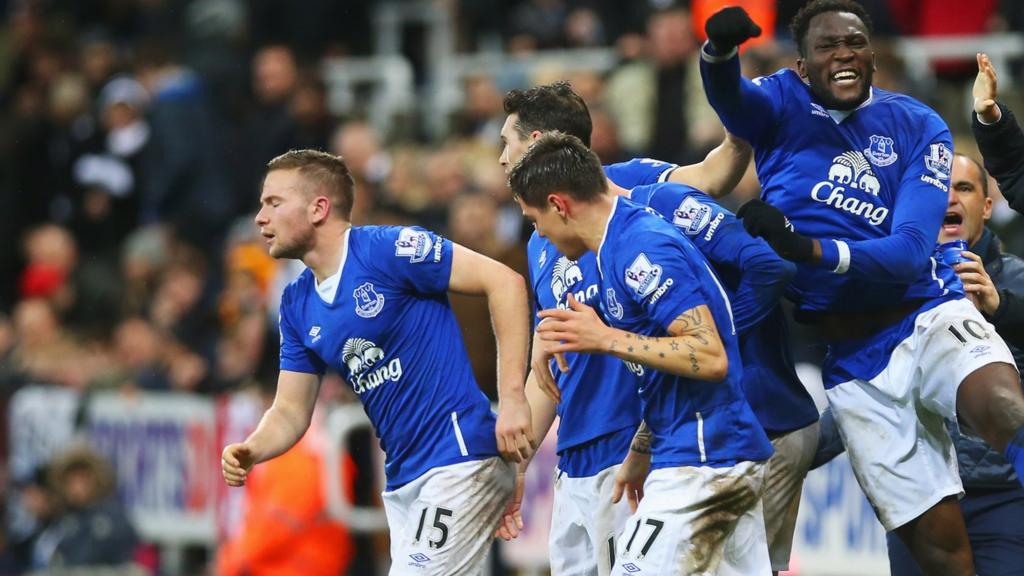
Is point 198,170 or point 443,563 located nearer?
point 443,563

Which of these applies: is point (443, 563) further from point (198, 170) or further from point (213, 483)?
point (198, 170)

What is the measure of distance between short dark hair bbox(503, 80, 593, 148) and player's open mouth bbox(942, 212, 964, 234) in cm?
159

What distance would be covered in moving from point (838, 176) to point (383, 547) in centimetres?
629

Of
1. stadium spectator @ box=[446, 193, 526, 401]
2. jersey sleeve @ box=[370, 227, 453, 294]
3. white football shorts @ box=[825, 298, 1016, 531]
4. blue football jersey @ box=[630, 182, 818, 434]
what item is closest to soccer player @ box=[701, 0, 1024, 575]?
white football shorts @ box=[825, 298, 1016, 531]

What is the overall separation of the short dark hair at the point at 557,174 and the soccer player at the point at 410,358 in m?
0.66

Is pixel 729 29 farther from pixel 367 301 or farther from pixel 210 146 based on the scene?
pixel 210 146

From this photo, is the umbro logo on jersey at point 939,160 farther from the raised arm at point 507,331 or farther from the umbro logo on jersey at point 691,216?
the raised arm at point 507,331

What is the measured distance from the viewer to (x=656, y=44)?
40.7ft

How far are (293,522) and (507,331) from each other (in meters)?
5.41

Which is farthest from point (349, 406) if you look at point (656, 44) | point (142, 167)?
point (142, 167)

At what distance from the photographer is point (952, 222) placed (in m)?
7.16

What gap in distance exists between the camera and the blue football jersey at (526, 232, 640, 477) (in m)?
6.68

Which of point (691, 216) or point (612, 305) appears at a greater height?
point (691, 216)

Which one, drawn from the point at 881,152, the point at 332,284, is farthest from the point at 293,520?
the point at 881,152
